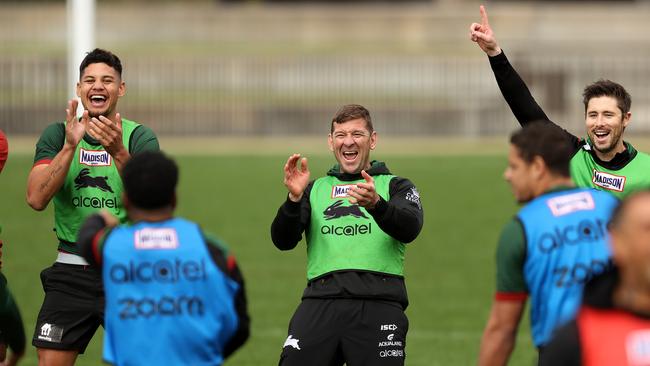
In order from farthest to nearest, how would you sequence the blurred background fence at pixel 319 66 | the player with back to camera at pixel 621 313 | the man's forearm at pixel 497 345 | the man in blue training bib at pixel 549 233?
the blurred background fence at pixel 319 66 → the man's forearm at pixel 497 345 → the man in blue training bib at pixel 549 233 → the player with back to camera at pixel 621 313

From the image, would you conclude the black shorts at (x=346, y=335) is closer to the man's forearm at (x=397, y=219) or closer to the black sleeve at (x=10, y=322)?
the man's forearm at (x=397, y=219)

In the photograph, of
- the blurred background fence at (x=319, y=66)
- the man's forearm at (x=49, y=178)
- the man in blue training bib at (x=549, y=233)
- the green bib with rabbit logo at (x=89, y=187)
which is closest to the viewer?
the man in blue training bib at (x=549, y=233)

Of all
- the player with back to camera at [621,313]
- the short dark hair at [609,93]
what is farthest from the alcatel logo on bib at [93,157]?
the player with back to camera at [621,313]

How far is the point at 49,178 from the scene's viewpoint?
281 inches

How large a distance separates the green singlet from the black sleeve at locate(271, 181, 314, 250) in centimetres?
161

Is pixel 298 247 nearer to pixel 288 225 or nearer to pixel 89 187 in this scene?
pixel 89 187

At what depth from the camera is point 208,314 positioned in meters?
5.48

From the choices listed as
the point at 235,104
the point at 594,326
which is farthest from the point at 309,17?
the point at 594,326

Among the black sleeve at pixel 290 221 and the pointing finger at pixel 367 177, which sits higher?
the pointing finger at pixel 367 177

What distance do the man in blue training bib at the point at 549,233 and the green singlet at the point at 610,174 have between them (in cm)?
198

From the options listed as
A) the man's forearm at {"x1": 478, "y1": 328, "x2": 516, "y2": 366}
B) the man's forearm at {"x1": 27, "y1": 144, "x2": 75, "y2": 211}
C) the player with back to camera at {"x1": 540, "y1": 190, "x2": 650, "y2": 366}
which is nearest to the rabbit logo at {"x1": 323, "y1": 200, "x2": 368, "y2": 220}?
the man's forearm at {"x1": 27, "y1": 144, "x2": 75, "y2": 211}

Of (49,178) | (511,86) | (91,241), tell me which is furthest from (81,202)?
(511,86)

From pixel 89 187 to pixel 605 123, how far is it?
10.1 feet

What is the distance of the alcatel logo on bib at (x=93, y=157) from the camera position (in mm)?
7516
